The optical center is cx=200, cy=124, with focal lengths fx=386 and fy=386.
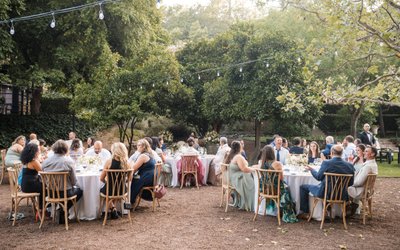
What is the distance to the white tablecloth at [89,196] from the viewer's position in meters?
6.79

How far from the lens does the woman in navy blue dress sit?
24.1 ft

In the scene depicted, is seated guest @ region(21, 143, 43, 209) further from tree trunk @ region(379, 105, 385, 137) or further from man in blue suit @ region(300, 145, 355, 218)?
tree trunk @ region(379, 105, 385, 137)

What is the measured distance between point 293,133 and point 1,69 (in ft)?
48.5

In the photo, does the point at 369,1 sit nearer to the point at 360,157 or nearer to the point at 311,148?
the point at 360,157

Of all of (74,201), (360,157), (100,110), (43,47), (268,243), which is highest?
(43,47)

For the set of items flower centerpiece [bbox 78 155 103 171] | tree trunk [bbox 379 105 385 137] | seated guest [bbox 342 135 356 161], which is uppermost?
tree trunk [bbox 379 105 385 137]

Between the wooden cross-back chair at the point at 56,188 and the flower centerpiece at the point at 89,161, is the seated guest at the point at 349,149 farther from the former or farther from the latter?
the wooden cross-back chair at the point at 56,188

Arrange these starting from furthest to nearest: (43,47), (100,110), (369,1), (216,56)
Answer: (216,56) < (43,47) < (100,110) < (369,1)

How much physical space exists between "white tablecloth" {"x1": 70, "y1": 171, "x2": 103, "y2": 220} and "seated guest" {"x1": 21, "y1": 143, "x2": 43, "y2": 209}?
678 millimetres

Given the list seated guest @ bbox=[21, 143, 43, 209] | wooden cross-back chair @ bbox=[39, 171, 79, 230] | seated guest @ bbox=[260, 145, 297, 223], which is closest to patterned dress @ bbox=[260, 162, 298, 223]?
seated guest @ bbox=[260, 145, 297, 223]

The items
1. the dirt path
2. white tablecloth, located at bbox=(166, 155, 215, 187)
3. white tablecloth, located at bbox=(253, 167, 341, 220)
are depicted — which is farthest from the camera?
white tablecloth, located at bbox=(166, 155, 215, 187)

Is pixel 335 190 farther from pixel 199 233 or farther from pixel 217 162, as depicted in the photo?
pixel 217 162

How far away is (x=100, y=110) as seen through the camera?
50.0ft

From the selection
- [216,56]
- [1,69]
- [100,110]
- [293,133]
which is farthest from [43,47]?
[293,133]
